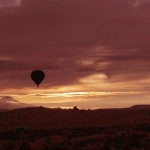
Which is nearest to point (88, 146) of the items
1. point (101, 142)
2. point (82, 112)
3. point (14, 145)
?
point (101, 142)

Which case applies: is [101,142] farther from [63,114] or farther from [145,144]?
[63,114]

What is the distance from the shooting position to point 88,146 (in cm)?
3005

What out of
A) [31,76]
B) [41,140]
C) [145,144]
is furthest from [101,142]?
[31,76]

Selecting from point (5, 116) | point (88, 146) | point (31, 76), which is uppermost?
point (31, 76)

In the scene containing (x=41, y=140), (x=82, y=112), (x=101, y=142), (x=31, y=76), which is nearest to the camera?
(x=101, y=142)

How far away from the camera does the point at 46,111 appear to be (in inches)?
3361

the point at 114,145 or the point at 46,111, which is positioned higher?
the point at 46,111

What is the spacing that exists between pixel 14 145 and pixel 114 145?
33.0ft

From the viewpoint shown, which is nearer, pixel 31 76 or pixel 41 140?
pixel 41 140

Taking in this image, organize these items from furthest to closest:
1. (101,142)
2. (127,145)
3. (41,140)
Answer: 1. (41,140)
2. (101,142)
3. (127,145)

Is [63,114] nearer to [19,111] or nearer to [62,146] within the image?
[19,111]

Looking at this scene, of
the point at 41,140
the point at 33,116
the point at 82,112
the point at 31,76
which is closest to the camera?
the point at 41,140

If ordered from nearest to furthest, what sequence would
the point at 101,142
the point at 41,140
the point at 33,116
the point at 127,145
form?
1. the point at 127,145
2. the point at 101,142
3. the point at 41,140
4. the point at 33,116

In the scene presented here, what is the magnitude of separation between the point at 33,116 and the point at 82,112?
13.6 m
